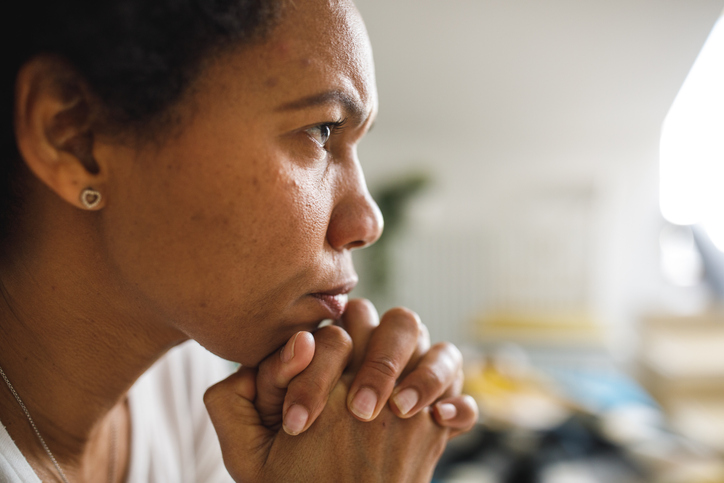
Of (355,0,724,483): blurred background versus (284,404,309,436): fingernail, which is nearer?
(284,404,309,436): fingernail

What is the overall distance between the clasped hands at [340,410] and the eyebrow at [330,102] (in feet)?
1.14

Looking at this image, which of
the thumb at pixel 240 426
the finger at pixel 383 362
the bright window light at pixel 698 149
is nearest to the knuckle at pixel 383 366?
the finger at pixel 383 362

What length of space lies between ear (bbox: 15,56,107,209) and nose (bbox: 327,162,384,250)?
33 cm

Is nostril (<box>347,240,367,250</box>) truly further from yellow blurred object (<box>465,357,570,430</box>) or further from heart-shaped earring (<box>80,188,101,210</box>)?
yellow blurred object (<box>465,357,570,430</box>)

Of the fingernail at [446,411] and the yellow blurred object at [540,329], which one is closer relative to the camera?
the fingernail at [446,411]

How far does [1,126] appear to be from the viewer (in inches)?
27.8

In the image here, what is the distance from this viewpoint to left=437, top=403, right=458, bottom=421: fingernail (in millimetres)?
886

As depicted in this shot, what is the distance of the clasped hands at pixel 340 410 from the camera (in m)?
0.80

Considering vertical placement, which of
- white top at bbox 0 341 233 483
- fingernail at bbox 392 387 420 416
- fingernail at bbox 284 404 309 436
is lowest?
white top at bbox 0 341 233 483

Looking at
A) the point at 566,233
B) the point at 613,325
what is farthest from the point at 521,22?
the point at 613,325

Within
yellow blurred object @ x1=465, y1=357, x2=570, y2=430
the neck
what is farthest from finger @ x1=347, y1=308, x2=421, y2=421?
yellow blurred object @ x1=465, y1=357, x2=570, y2=430

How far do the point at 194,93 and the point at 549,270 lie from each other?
4.80 m

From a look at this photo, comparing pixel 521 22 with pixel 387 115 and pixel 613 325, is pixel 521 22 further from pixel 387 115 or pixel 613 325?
pixel 613 325

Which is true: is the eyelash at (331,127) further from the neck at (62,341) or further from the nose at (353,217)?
the neck at (62,341)
